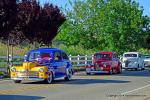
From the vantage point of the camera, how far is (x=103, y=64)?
110ft

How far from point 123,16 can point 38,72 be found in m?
38.0

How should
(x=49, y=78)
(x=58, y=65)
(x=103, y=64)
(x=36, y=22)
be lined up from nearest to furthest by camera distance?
(x=49, y=78)
(x=58, y=65)
(x=103, y=64)
(x=36, y=22)

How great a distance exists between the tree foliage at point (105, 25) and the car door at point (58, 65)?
33531 mm

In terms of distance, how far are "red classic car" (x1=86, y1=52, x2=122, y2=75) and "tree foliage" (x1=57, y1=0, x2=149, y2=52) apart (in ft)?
79.1

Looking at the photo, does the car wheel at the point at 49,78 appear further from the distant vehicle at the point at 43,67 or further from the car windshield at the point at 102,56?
the car windshield at the point at 102,56

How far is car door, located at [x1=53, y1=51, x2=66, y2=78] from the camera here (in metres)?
24.9

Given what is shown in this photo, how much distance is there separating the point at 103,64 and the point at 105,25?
2631 centimetres

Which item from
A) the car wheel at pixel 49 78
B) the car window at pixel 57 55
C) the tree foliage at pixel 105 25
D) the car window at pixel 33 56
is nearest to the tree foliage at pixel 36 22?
the car window at pixel 33 56

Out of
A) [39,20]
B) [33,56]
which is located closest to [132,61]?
[39,20]

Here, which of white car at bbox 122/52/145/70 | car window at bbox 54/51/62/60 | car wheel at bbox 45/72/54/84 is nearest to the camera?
car wheel at bbox 45/72/54/84

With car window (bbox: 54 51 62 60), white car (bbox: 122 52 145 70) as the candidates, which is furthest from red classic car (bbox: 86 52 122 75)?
car window (bbox: 54 51 62 60)

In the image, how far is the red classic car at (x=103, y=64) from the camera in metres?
33.6

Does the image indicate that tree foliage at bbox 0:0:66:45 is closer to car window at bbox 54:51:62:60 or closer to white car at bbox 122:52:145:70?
white car at bbox 122:52:145:70

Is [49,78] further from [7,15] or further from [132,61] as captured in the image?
[132,61]
